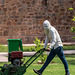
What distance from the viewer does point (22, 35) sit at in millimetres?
25172

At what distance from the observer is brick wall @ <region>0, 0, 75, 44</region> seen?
2517 centimetres

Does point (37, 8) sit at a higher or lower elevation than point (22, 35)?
higher

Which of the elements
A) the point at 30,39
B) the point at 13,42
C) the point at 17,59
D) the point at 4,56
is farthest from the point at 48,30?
the point at 30,39

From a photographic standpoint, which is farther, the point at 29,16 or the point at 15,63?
the point at 29,16

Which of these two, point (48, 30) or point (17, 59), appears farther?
point (17, 59)

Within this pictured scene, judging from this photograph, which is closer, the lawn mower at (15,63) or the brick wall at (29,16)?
the lawn mower at (15,63)

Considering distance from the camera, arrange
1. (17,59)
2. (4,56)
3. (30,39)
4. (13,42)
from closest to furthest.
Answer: (17,59)
(13,42)
(4,56)
(30,39)

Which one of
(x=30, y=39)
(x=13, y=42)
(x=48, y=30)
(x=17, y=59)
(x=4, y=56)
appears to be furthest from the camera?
(x=30, y=39)

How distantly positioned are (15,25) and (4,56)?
887 centimetres

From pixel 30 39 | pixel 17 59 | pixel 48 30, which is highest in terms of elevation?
pixel 48 30

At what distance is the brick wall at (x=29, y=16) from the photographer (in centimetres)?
2517

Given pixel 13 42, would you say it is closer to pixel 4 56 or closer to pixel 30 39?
pixel 4 56

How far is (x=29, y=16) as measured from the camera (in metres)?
25.3

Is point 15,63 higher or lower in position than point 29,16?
lower
